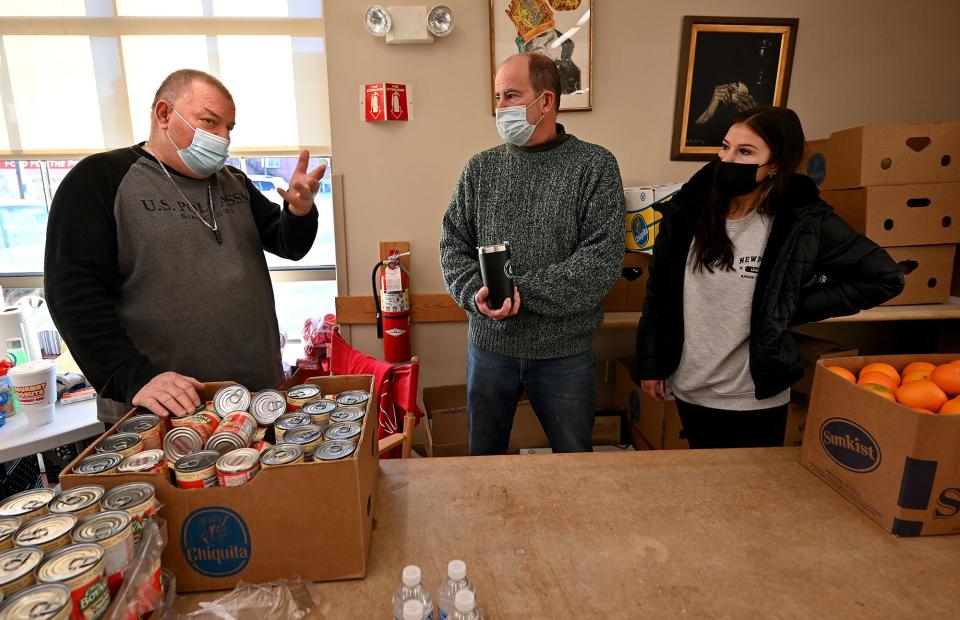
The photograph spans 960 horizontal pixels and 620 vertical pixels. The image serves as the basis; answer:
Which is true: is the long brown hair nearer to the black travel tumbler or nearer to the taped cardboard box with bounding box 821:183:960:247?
the black travel tumbler

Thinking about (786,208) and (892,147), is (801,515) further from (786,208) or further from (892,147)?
(892,147)

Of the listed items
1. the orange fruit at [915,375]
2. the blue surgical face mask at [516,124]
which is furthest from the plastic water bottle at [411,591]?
the blue surgical face mask at [516,124]

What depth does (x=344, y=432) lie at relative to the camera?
87 centimetres

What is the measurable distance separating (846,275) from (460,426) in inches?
70.0

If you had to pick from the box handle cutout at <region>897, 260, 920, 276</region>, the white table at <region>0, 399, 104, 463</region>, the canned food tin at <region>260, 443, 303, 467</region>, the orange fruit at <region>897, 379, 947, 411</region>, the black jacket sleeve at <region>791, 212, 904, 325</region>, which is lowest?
the white table at <region>0, 399, 104, 463</region>

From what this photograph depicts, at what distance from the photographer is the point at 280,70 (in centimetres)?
263

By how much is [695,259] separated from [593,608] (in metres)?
1.09

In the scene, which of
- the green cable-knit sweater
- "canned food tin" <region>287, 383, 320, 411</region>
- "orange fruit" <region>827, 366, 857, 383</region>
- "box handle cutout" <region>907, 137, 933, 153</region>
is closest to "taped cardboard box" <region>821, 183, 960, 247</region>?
"box handle cutout" <region>907, 137, 933, 153</region>

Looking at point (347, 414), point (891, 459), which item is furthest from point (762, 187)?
point (347, 414)

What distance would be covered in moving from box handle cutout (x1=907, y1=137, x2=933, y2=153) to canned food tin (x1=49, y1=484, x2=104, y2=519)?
2.94 m

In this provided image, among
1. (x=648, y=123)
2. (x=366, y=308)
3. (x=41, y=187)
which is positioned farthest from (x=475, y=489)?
(x=41, y=187)

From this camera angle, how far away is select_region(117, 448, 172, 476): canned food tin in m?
0.77

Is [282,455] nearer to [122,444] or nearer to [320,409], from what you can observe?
[320,409]

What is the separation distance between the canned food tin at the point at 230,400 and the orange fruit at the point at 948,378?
1.38 meters
